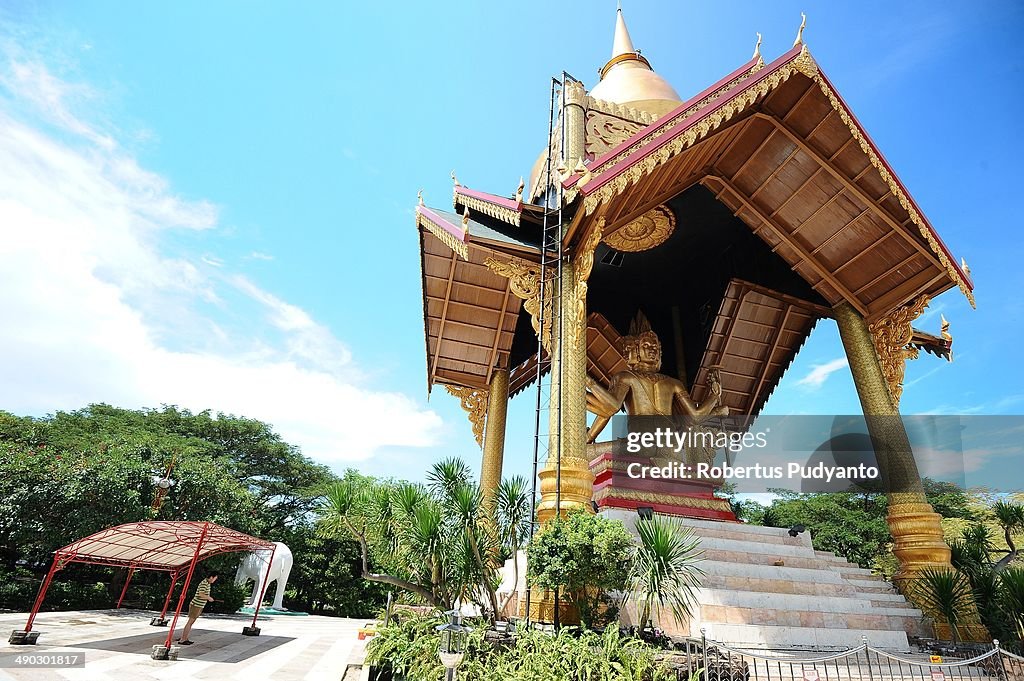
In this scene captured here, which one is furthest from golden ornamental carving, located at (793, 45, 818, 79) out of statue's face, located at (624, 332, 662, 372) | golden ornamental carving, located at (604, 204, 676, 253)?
statue's face, located at (624, 332, 662, 372)

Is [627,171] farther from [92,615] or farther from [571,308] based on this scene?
[92,615]

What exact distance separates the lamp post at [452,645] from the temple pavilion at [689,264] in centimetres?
216

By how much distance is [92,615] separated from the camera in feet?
38.9

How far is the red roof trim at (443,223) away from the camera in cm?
889

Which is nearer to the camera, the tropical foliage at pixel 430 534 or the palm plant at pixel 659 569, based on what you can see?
the palm plant at pixel 659 569

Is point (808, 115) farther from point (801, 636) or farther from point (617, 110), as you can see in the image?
point (801, 636)

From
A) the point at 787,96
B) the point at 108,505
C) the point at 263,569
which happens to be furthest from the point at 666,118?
the point at 263,569

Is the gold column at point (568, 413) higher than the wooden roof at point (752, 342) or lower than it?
lower

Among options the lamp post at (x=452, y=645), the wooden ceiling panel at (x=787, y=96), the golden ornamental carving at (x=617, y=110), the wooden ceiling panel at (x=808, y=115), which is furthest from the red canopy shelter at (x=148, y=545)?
the wooden ceiling panel at (x=808, y=115)

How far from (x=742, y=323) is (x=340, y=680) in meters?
10.4

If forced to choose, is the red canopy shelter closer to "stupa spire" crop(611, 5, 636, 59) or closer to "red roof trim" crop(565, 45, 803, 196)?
"red roof trim" crop(565, 45, 803, 196)

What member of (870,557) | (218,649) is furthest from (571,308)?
(870,557)

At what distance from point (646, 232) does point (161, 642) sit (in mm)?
10728

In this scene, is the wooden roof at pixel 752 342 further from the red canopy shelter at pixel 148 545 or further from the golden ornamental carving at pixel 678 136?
the red canopy shelter at pixel 148 545
